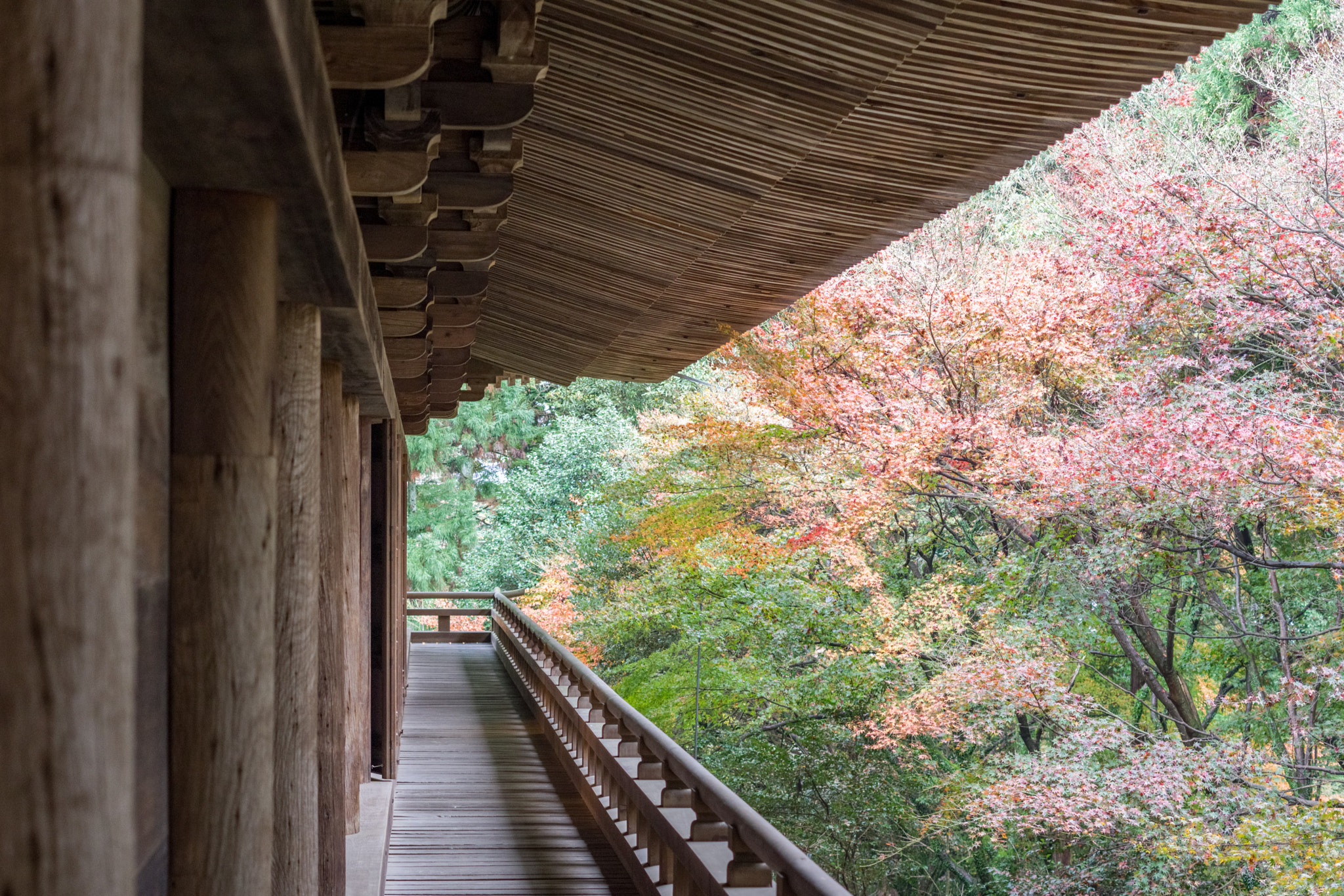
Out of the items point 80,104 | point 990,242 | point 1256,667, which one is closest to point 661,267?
point 80,104

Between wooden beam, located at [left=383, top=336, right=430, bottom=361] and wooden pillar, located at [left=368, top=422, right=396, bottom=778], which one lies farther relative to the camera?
wooden pillar, located at [left=368, top=422, right=396, bottom=778]

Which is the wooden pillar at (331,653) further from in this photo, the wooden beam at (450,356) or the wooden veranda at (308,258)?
the wooden beam at (450,356)

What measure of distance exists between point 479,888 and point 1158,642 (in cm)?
742

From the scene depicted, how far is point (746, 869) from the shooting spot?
2.80 meters

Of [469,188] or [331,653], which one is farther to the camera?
[331,653]

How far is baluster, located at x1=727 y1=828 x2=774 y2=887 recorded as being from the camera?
110 inches

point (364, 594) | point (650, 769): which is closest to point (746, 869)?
point (650, 769)

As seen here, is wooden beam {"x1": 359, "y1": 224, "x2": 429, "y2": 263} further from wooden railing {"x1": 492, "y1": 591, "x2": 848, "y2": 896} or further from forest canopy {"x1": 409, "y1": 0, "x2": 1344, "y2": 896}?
forest canopy {"x1": 409, "y1": 0, "x2": 1344, "y2": 896}

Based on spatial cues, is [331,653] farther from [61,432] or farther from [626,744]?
[61,432]

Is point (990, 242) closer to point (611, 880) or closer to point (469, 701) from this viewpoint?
point (469, 701)

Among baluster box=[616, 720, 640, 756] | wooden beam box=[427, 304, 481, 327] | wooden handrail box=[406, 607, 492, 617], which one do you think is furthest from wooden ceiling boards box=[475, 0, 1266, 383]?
wooden handrail box=[406, 607, 492, 617]

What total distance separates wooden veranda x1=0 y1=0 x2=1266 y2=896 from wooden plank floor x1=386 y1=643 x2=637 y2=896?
9.1 inches

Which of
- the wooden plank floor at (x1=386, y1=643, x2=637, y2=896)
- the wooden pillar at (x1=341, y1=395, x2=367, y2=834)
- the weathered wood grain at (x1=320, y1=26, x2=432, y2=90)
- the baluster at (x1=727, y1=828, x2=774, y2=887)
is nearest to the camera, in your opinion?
the weathered wood grain at (x1=320, y1=26, x2=432, y2=90)

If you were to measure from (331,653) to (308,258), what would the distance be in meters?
1.60
